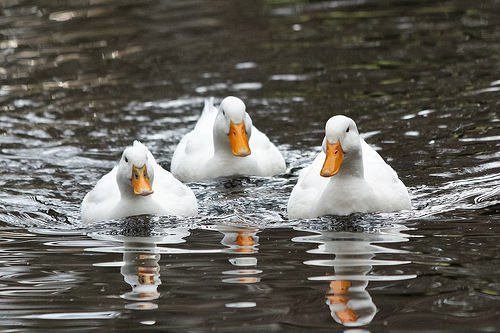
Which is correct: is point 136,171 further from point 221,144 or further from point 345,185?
point 221,144

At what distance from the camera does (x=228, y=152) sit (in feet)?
31.6

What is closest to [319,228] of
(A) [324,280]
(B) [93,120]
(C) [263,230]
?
(C) [263,230]

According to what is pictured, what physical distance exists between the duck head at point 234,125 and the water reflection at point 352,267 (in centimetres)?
222

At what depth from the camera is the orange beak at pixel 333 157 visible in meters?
7.09

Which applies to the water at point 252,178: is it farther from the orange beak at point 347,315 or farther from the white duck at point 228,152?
the white duck at point 228,152

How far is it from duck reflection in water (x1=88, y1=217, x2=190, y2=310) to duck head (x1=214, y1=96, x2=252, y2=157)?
178cm

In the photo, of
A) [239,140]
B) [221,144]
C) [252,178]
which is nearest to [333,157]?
[239,140]

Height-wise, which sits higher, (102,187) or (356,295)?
(102,187)

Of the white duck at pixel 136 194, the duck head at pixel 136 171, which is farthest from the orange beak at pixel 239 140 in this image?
the duck head at pixel 136 171

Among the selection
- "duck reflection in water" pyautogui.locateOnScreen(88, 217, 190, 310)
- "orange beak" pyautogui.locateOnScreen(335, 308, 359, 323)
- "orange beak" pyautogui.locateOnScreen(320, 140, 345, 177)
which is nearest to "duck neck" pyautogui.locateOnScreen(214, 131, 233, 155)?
"duck reflection in water" pyautogui.locateOnScreen(88, 217, 190, 310)

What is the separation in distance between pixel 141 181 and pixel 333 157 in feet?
5.73

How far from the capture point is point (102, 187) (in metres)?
8.27

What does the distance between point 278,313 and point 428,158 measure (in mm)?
4788

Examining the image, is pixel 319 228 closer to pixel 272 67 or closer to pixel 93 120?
pixel 93 120
